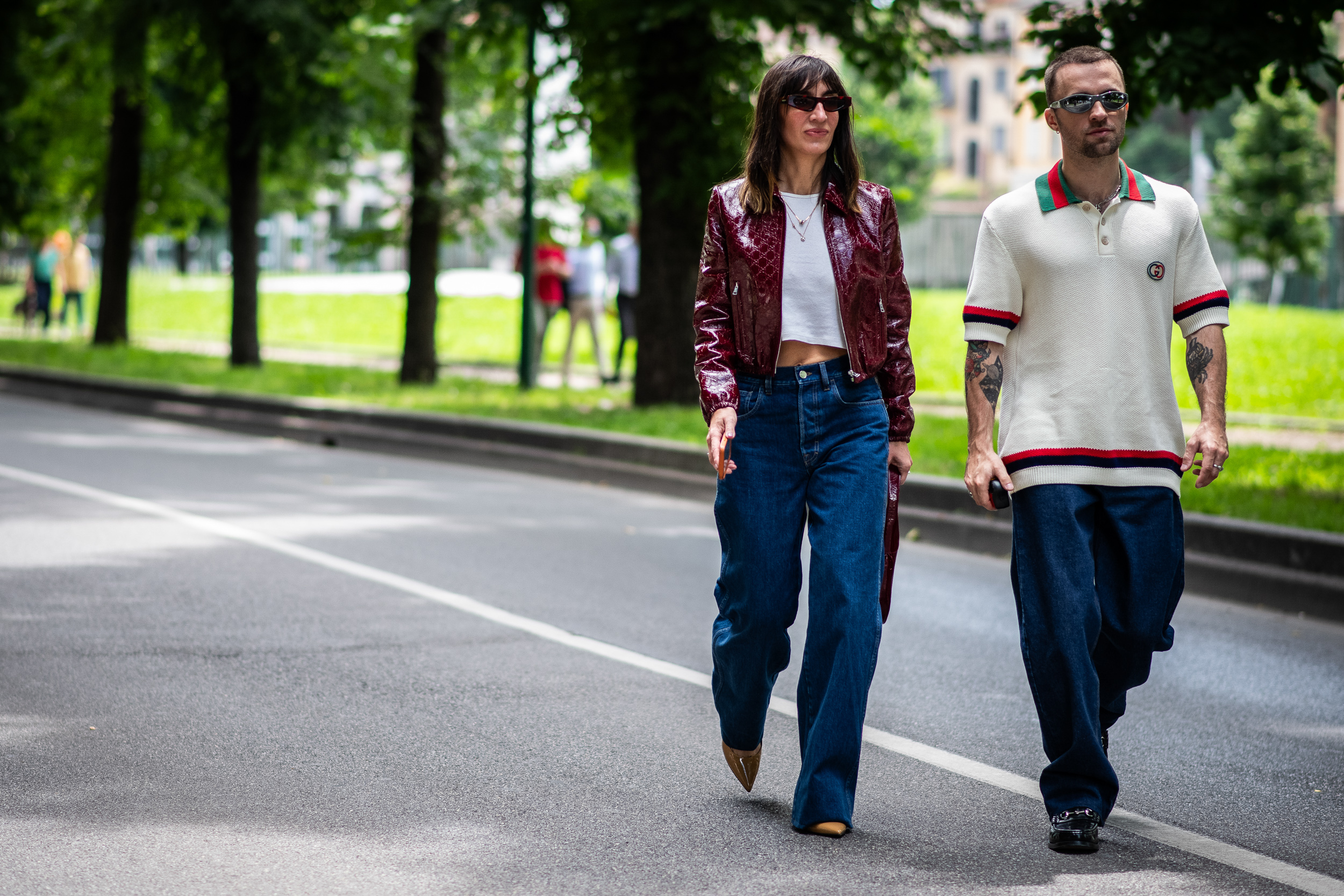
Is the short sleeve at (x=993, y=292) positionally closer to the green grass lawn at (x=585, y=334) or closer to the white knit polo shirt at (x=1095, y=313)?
the white knit polo shirt at (x=1095, y=313)

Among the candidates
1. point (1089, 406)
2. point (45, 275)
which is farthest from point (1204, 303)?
point (45, 275)

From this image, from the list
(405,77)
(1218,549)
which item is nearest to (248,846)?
(1218,549)

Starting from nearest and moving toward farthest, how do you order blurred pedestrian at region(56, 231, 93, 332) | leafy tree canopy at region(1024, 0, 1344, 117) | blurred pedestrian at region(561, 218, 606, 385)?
leafy tree canopy at region(1024, 0, 1344, 117), blurred pedestrian at region(561, 218, 606, 385), blurred pedestrian at region(56, 231, 93, 332)

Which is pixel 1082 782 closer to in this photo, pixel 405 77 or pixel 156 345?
pixel 405 77

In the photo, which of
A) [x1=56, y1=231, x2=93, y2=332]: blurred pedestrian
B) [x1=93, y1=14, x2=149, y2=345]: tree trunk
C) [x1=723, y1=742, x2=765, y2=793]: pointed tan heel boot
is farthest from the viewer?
[x1=56, y1=231, x2=93, y2=332]: blurred pedestrian

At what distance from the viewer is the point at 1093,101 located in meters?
3.80

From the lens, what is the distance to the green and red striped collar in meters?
3.87

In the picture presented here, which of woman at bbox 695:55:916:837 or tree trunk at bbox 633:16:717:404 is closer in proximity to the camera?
woman at bbox 695:55:916:837

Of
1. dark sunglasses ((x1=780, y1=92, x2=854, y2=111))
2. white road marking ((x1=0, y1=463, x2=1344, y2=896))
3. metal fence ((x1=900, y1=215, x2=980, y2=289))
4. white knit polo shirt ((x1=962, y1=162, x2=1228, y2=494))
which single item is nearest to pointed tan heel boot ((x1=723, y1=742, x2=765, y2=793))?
white road marking ((x1=0, y1=463, x2=1344, y2=896))

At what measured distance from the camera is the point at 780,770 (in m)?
4.61

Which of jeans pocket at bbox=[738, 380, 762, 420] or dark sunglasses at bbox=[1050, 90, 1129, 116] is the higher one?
dark sunglasses at bbox=[1050, 90, 1129, 116]

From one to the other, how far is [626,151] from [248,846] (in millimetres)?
13695

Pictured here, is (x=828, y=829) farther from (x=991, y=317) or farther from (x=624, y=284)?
(x=624, y=284)

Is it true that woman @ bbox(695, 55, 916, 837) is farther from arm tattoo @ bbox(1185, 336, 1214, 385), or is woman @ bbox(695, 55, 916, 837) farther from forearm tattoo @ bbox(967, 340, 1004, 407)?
arm tattoo @ bbox(1185, 336, 1214, 385)
